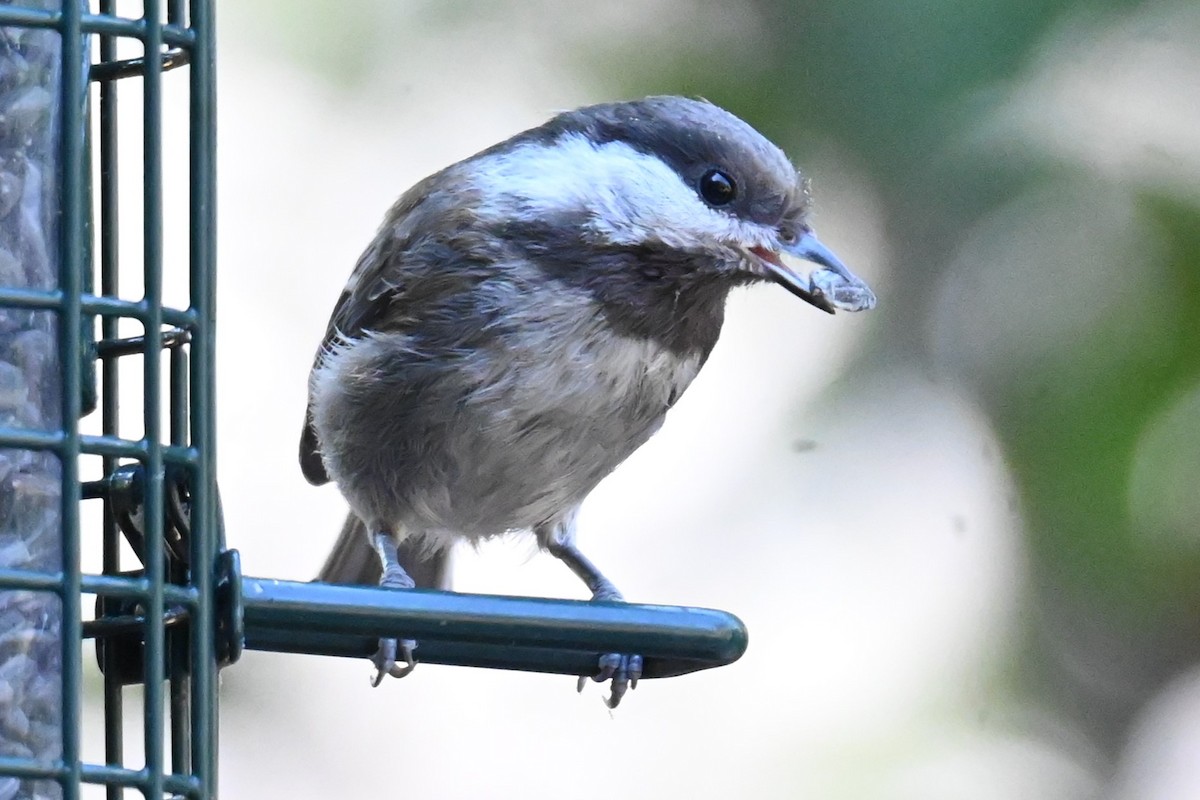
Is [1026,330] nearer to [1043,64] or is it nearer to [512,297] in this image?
[1043,64]

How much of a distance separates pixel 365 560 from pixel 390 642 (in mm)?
1742

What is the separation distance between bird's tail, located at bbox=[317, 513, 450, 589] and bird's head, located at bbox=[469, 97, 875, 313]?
988 mm

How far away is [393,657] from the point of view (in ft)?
8.45

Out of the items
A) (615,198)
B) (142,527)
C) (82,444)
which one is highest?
(615,198)

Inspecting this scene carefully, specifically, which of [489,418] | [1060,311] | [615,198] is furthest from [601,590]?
[1060,311]

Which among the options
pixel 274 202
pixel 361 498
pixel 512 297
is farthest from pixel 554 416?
pixel 274 202

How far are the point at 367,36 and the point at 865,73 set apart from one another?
48.1 inches

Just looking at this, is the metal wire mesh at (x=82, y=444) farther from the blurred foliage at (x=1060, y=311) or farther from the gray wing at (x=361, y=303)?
the blurred foliage at (x=1060, y=311)

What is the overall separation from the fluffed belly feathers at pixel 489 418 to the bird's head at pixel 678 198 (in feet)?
0.55

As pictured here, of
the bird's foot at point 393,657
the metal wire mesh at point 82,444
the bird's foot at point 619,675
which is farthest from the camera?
the bird's foot at point 619,675

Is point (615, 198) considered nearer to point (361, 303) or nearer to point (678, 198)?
point (678, 198)

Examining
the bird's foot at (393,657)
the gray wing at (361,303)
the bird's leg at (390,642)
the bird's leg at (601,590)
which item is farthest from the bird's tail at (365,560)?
the bird's foot at (393,657)

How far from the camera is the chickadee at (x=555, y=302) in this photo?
3035mm

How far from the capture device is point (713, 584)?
4.26m
